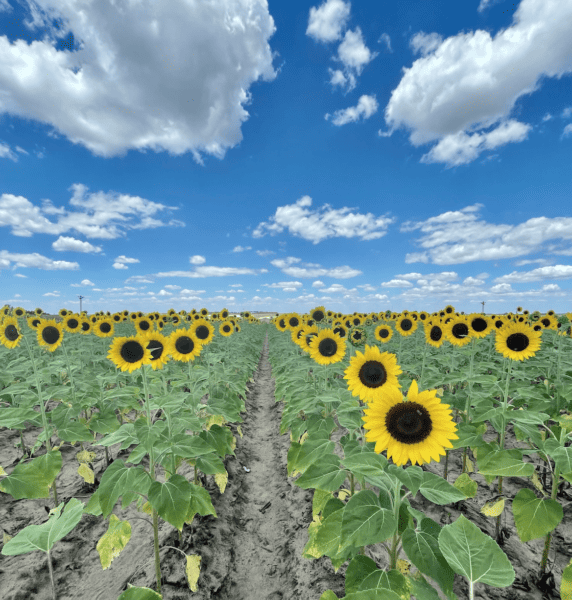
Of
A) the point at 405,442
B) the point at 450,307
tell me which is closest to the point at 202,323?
the point at 405,442

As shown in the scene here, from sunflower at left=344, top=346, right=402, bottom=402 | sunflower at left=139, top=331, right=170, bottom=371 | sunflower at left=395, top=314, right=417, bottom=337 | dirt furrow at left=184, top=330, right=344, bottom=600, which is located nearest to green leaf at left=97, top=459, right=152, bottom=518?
sunflower at left=139, top=331, right=170, bottom=371

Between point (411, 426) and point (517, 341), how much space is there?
359 cm

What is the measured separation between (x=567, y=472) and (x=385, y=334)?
8.12 meters

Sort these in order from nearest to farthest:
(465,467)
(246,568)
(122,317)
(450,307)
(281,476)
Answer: (246,568)
(465,467)
(281,476)
(450,307)
(122,317)

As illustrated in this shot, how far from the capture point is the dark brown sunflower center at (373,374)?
12.0 feet

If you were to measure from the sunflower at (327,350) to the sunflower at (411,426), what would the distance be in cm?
312

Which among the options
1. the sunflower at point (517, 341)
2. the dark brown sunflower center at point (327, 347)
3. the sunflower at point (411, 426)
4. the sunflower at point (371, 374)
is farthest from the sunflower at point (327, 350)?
the sunflower at point (411, 426)

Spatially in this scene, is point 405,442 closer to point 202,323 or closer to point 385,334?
point 202,323

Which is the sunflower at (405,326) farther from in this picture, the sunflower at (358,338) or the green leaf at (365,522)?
the green leaf at (365,522)

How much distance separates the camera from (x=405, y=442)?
266cm

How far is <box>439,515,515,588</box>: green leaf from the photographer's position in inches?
62.9

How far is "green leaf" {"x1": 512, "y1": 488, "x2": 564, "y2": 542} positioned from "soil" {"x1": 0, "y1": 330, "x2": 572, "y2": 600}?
3.60ft

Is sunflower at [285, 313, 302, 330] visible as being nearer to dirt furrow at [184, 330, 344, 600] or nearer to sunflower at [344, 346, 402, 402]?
dirt furrow at [184, 330, 344, 600]

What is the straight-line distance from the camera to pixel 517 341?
5.05 m
